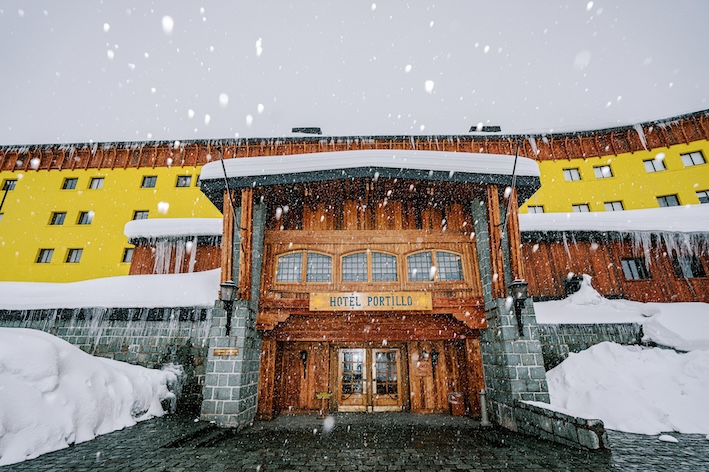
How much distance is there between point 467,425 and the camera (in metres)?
9.09

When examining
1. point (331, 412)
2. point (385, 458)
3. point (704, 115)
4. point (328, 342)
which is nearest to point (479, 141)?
point (704, 115)

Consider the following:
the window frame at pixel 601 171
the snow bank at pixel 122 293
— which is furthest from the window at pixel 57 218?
the window frame at pixel 601 171

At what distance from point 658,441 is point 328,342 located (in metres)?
8.64

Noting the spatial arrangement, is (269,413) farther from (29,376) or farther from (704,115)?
(704,115)

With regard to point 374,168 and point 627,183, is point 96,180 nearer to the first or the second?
point 374,168

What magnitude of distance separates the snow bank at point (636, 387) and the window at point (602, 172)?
14759 millimetres

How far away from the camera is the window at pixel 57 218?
22.0 metres

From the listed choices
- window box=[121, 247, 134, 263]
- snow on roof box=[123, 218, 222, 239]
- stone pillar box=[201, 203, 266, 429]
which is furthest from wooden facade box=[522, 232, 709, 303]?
window box=[121, 247, 134, 263]

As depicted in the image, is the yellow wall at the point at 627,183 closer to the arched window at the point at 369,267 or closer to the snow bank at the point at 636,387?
the snow bank at the point at 636,387

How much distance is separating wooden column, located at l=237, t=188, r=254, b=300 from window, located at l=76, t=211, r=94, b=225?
1815 cm

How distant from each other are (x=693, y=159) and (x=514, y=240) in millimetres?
19925

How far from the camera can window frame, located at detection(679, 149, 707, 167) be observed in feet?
66.5

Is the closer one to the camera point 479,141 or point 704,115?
point 704,115

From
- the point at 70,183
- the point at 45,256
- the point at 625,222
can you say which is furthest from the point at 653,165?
the point at 45,256
